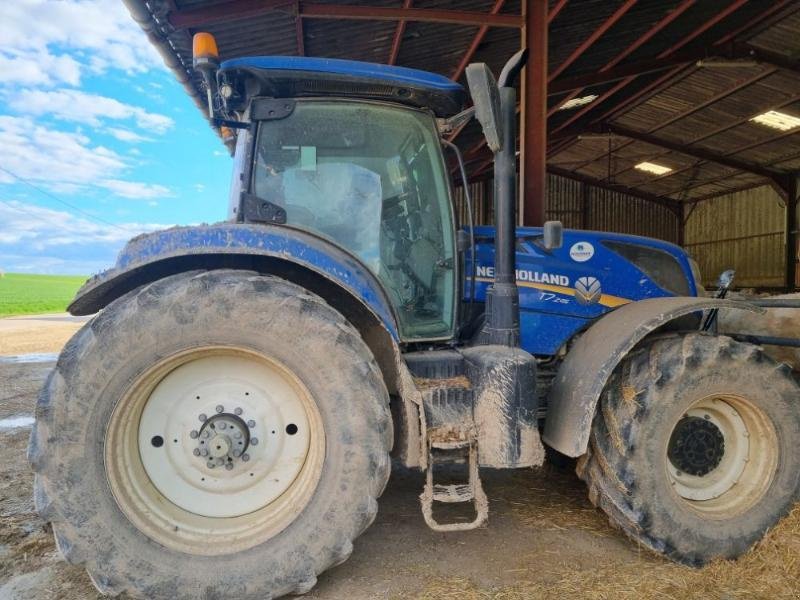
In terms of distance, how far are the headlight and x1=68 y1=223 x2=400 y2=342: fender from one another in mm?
1760

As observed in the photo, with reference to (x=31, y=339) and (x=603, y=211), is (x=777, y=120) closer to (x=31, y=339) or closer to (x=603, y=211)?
(x=603, y=211)

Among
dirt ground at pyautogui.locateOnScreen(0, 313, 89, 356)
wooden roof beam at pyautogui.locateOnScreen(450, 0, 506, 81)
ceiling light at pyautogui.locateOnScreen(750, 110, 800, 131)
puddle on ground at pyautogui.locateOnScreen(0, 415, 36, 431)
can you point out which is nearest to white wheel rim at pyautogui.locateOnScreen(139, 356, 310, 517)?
puddle on ground at pyautogui.locateOnScreen(0, 415, 36, 431)

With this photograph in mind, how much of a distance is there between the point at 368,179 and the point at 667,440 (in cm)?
198

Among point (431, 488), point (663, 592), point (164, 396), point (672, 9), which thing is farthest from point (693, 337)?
point (672, 9)

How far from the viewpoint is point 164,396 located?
2479 millimetres

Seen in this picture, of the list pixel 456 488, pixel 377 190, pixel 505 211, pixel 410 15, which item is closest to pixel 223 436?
pixel 456 488

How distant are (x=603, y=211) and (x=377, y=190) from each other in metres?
22.9

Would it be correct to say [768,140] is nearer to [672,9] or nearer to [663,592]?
[672,9]

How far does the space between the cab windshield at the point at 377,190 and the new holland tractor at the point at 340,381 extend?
0.04 feet

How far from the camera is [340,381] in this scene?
2332mm

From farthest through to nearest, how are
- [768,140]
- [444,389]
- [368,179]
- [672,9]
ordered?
1. [768,140]
2. [672,9]
3. [368,179]
4. [444,389]

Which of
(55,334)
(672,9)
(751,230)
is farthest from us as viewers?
(751,230)

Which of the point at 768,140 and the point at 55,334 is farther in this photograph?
the point at 768,140

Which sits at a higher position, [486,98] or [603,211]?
[603,211]
